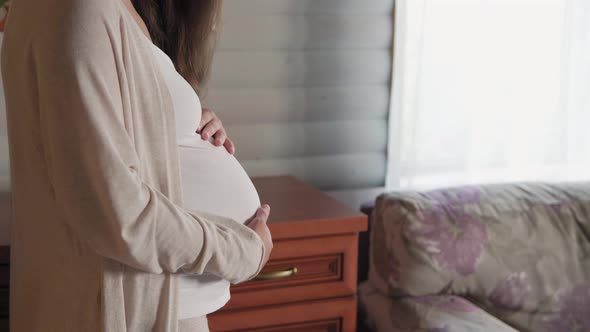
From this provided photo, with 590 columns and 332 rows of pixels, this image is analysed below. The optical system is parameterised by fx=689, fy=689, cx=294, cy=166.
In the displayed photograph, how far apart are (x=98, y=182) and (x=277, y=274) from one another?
0.80 metres

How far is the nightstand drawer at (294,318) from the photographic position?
1.55m

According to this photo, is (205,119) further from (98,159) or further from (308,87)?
(308,87)

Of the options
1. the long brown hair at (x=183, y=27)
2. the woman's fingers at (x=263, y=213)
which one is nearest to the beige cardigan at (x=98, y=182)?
the woman's fingers at (x=263, y=213)

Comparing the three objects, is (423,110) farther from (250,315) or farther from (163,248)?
(163,248)

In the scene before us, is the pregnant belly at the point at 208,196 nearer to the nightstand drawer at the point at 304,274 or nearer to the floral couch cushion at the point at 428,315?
the nightstand drawer at the point at 304,274

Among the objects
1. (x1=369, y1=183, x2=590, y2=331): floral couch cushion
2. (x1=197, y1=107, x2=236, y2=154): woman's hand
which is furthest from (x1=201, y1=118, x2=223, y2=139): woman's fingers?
(x1=369, y1=183, x2=590, y2=331): floral couch cushion

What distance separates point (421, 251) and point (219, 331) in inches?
21.9

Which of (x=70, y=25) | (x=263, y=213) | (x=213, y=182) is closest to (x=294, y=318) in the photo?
(x=263, y=213)

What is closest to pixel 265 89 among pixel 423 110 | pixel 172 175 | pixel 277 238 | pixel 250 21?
pixel 250 21

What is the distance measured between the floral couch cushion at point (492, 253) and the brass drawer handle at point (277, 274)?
322mm

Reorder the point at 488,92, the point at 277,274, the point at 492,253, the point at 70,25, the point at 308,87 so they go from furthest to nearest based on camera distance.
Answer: the point at 488,92 < the point at 308,87 < the point at 492,253 < the point at 277,274 < the point at 70,25

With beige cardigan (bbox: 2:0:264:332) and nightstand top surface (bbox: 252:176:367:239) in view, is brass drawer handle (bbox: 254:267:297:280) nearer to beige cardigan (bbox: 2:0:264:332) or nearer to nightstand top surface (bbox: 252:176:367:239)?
nightstand top surface (bbox: 252:176:367:239)

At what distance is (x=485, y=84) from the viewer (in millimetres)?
2211

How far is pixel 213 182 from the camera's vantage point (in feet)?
3.50
